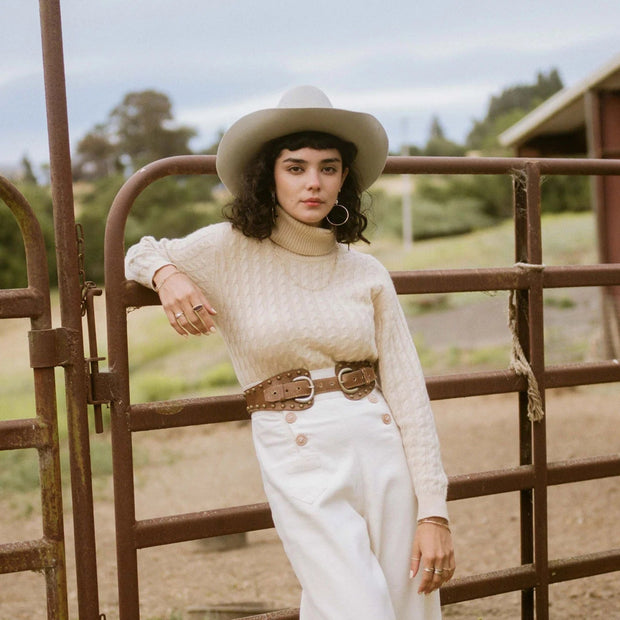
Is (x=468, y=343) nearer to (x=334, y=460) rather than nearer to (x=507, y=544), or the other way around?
(x=507, y=544)

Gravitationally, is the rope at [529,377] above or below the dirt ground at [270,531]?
above

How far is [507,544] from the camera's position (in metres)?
5.14

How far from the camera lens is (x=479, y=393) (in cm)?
278

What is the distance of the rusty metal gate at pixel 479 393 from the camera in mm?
2303

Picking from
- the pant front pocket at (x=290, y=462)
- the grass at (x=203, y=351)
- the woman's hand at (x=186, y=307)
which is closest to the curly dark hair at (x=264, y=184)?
the woman's hand at (x=186, y=307)

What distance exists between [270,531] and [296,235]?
3.97 metres

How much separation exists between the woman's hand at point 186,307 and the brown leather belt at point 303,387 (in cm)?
19

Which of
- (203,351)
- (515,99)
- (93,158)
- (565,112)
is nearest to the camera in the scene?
(565,112)

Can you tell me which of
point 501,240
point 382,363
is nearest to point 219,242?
point 382,363

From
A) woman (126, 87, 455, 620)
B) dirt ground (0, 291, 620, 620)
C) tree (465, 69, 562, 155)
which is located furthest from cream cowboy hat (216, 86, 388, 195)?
tree (465, 69, 562, 155)

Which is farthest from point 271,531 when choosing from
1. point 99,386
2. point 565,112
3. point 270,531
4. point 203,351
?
point 203,351

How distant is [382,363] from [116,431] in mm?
710

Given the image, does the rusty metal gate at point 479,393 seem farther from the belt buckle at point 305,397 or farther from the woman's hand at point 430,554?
the woman's hand at point 430,554

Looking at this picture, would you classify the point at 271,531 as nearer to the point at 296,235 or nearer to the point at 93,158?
the point at 296,235
